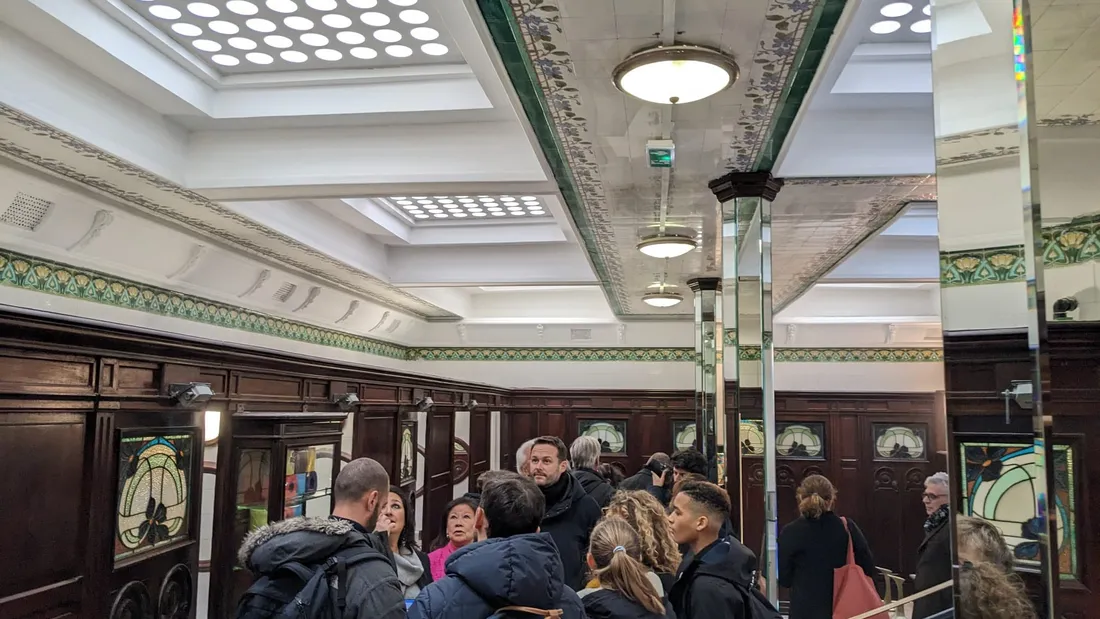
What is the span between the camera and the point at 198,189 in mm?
6449

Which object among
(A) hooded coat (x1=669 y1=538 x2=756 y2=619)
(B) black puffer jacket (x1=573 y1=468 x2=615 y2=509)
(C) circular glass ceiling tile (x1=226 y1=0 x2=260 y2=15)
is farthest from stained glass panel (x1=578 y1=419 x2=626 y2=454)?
(A) hooded coat (x1=669 y1=538 x2=756 y2=619)

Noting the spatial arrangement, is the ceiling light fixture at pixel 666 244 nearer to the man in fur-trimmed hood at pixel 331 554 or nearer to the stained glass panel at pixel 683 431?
the man in fur-trimmed hood at pixel 331 554

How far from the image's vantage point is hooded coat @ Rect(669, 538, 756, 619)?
106 inches

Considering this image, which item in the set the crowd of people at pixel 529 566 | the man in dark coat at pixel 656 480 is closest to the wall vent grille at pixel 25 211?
the crowd of people at pixel 529 566

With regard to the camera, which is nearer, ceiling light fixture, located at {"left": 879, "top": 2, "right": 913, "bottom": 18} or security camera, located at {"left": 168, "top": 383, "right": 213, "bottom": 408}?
security camera, located at {"left": 168, "top": 383, "right": 213, "bottom": 408}

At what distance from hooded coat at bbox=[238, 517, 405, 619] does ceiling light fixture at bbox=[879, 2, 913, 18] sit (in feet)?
13.2

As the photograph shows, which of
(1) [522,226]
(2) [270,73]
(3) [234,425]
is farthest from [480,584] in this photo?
(1) [522,226]

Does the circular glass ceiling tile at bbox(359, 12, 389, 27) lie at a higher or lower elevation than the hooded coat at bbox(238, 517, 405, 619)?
higher

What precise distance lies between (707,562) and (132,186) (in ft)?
18.7

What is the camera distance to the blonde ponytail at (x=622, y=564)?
2645 mm

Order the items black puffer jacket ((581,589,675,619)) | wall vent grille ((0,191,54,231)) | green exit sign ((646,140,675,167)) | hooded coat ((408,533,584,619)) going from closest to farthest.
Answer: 1. hooded coat ((408,533,584,619))
2. black puffer jacket ((581,589,675,619))
3. green exit sign ((646,140,675,167))
4. wall vent grille ((0,191,54,231))

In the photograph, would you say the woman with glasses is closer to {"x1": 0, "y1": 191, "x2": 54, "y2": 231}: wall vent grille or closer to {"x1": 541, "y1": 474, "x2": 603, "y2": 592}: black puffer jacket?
{"x1": 541, "y1": 474, "x2": 603, "y2": 592}: black puffer jacket

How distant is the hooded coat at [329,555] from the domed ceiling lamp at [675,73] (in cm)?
245

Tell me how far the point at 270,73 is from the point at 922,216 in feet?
23.8
